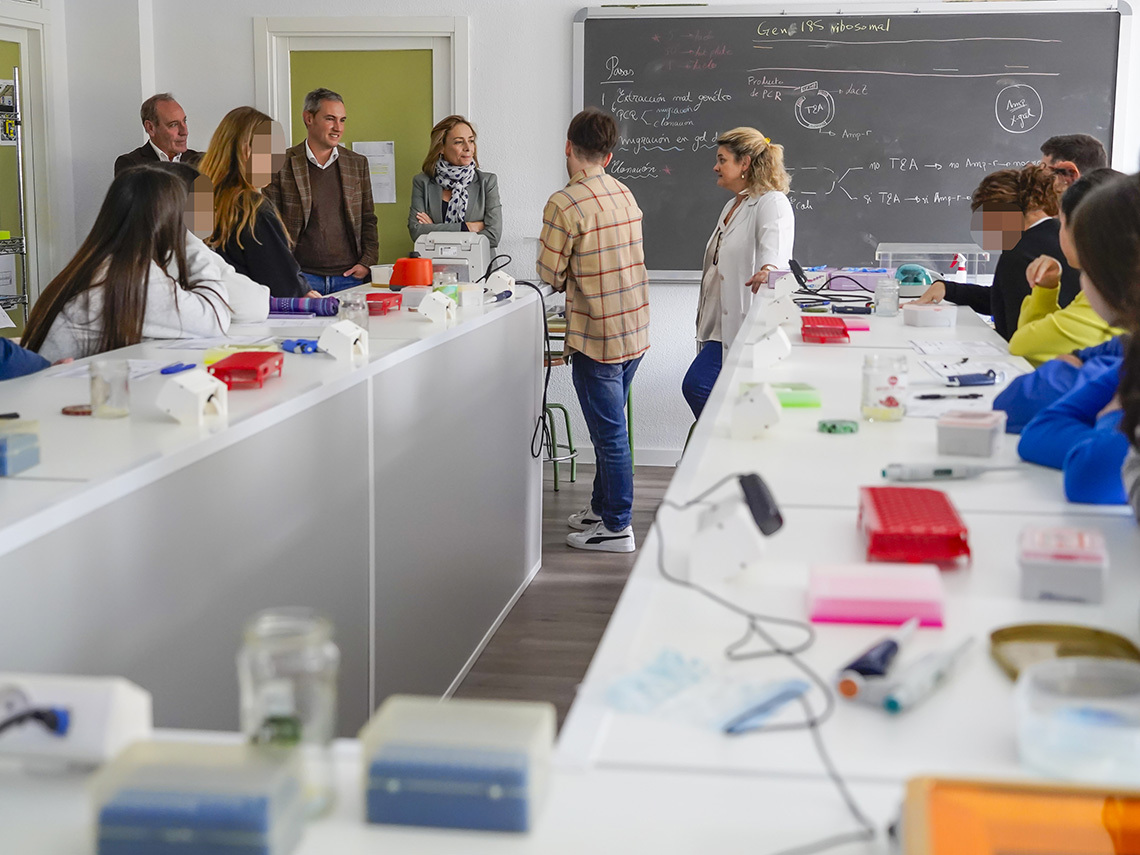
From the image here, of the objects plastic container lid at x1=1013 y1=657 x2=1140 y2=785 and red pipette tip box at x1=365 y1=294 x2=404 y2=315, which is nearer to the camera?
plastic container lid at x1=1013 y1=657 x2=1140 y2=785

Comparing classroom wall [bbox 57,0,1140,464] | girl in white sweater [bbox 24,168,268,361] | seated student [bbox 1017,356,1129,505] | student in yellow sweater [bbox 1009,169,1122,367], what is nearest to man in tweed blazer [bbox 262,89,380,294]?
classroom wall [bbox 57,0,1140,464]

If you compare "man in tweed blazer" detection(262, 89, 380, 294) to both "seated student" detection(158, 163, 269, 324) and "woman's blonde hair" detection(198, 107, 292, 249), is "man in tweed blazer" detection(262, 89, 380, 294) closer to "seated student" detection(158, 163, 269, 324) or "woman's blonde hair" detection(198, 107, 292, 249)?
"woman's blonde hair" detection(198, 107, 292, 249)

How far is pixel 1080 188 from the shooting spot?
2.58 metres

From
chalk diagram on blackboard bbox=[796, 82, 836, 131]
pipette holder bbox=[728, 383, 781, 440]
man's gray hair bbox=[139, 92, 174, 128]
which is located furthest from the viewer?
chalk diagram on blackboard bbox=[796, 82, 836, 131]

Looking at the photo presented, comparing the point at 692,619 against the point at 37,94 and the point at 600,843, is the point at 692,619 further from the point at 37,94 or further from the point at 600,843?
the point at 37,94

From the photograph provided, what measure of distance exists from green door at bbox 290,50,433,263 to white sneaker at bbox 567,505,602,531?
5.65 feet

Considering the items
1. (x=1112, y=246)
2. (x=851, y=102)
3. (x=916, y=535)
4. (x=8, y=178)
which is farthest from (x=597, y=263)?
(x=8, y=178)

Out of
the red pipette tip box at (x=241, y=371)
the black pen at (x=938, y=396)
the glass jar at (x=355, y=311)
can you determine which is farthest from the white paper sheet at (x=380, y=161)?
the black pen at (x=938, y=396)

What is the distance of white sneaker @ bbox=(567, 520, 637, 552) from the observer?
4.34m

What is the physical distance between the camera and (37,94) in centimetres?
521

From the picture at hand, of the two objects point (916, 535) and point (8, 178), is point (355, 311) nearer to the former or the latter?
point (916, 535)

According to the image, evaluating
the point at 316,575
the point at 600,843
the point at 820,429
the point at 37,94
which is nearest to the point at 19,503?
the point at 316,575

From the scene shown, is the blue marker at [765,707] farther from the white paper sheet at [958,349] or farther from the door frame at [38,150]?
the door frame at [38,150]

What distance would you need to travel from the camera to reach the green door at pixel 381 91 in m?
5.52
